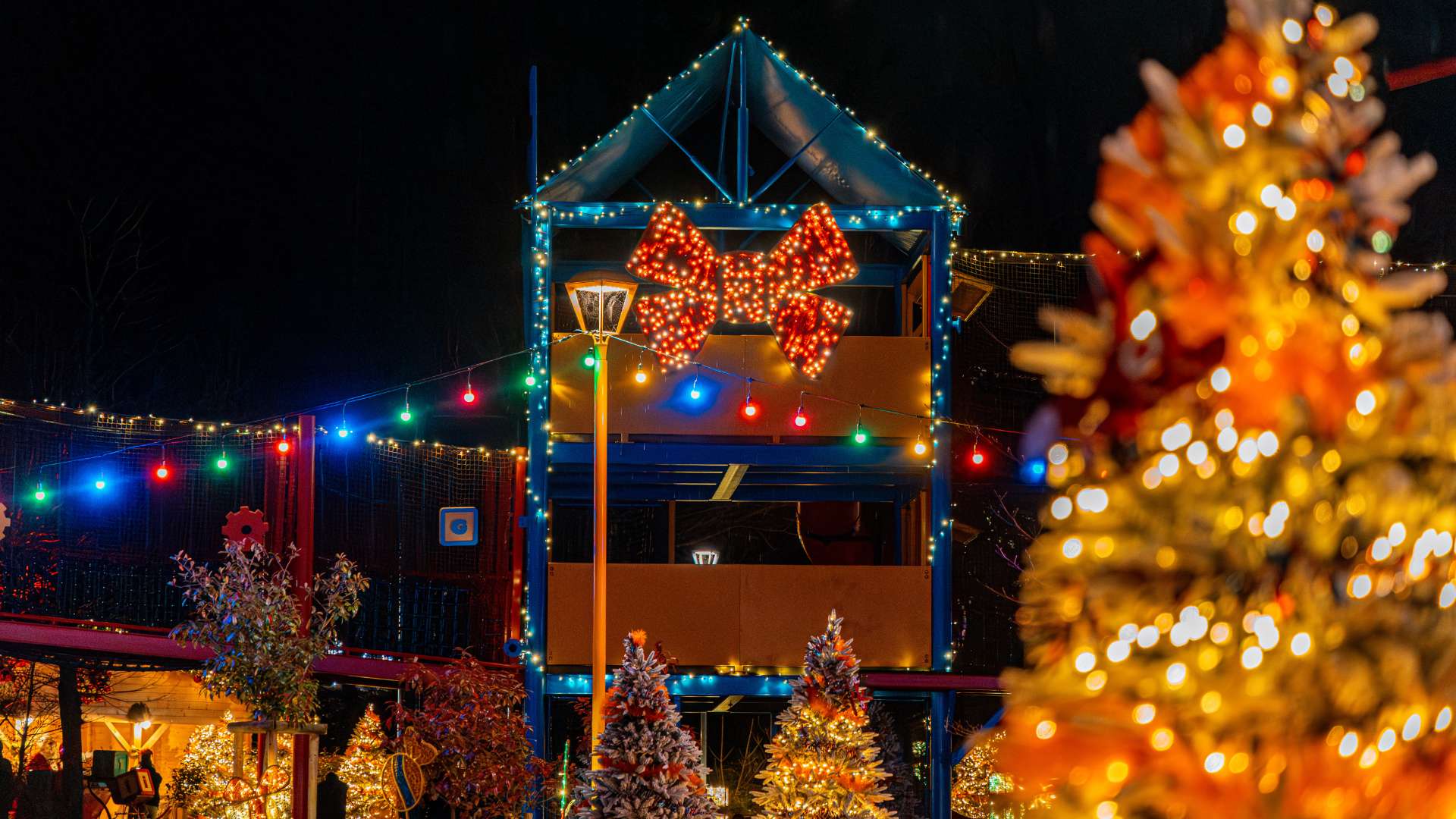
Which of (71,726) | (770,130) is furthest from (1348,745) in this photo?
(71,726)

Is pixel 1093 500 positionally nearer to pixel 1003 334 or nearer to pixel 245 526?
pixel 245 526

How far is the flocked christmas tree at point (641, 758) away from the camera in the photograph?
12.7 m

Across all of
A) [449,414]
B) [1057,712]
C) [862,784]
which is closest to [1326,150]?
[1057,712]

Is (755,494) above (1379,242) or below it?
above

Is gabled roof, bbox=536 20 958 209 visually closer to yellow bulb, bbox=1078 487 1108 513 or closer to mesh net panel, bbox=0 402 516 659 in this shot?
mesh net panel, bbox=0 402 516 659

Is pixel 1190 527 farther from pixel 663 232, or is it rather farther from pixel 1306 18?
pixel 663 232

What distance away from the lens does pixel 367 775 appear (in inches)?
820

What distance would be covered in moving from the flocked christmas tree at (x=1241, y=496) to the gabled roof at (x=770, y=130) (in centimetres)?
1424

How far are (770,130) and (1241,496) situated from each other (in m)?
16.6

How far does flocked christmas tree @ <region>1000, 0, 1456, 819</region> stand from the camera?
7.13ft

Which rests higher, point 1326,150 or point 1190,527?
point 1326,150

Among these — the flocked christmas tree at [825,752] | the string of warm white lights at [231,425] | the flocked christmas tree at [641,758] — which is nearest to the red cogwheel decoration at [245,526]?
the string of warm white lights at [231,425]

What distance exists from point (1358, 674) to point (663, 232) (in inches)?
593

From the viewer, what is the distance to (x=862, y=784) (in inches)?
571
